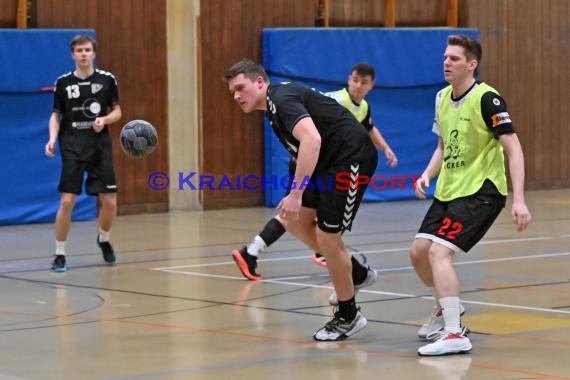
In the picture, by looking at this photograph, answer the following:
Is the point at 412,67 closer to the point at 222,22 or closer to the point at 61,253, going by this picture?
the point at 222,22

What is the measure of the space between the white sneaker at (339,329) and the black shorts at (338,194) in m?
0.62

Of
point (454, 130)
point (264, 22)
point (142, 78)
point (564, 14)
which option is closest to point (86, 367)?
point (454, 130)

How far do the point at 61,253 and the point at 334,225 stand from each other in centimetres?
483

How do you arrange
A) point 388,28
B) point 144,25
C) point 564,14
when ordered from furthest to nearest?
point 564,14 < point 388,28 < point 144,25

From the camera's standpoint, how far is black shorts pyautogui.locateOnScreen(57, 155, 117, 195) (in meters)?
12.2

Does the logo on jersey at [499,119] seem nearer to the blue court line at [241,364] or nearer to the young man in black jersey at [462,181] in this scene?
the young man in black jersey at [462,181]

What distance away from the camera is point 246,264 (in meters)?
11.2

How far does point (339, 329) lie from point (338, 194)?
0.88 m

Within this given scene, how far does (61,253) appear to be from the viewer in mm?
12055

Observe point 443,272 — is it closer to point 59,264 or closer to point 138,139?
point 138,139

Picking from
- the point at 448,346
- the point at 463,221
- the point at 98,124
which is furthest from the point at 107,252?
the point at 448,346

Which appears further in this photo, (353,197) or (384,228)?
(384,228)

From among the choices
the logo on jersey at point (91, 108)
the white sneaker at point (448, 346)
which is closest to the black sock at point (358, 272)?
the white sneaker at point (448, 346)

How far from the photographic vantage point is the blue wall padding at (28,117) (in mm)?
16719
